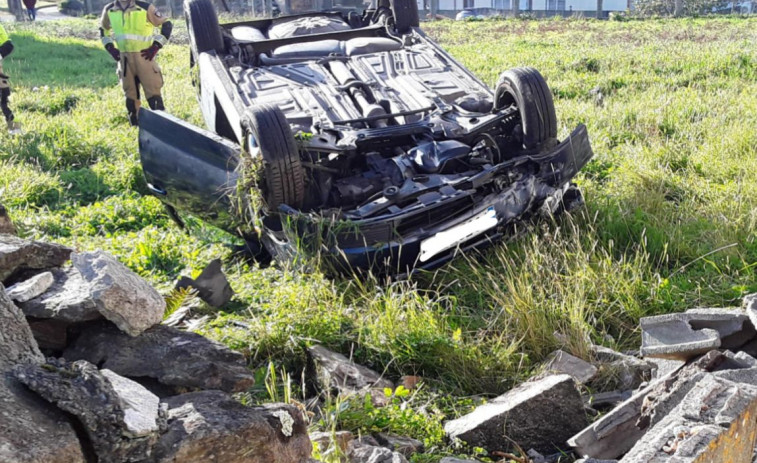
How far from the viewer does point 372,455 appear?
8.56 feet

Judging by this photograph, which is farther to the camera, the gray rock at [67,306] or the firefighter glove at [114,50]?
the firefighter glove at [114,50]

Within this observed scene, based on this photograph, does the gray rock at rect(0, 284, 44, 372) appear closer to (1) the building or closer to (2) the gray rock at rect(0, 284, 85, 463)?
(2) the gray rock at rect(0, 284, 85, 463)

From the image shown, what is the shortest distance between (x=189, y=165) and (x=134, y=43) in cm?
453

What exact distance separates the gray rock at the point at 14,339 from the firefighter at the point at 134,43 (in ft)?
21.5

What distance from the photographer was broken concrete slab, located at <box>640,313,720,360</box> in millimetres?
2934

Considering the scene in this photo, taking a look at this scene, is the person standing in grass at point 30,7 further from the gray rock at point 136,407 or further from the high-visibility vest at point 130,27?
the gray rock at point 136,407

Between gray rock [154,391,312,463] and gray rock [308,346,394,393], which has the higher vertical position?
gray rock [154,391,312,463]

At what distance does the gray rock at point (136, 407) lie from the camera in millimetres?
1986

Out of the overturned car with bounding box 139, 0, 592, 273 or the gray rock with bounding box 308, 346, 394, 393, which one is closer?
the gray rock with bounding box 308, 346, 394, 393

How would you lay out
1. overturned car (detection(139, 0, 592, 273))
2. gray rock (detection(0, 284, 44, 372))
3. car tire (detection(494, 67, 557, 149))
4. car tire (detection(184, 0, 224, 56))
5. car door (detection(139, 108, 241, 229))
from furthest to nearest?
1. car tire (detection(184, 0, 224, 56))
2. car tire (detection(494, 67, 557, 149))
3. car door (detection(139, 108, 241, 229))
4. overturned car (detection(139, 0, 592, 273))
5. gray rock (detection(0, 284, 44, 372))

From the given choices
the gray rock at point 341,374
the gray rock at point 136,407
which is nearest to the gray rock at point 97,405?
the gray rock at point 136,407

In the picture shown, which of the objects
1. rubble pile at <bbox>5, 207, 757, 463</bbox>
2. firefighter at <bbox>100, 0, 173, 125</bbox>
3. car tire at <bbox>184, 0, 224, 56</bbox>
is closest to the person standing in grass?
firefighter at <bbox>100, 0, 173, 125</bbox>

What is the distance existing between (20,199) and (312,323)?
11.6 feet

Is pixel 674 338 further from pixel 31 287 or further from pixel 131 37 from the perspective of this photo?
pixel 131 37
